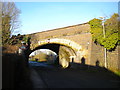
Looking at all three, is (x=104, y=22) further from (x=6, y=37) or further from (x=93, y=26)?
(x=6, y=37)

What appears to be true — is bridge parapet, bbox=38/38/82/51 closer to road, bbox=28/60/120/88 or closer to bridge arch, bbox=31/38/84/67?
bridge arch, bbox=31/38/84/67

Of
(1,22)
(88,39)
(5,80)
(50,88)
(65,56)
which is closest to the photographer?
(5,80)

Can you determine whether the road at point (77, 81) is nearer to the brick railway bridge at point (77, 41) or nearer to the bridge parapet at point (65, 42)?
the brick railway bridge at point (77, 41)

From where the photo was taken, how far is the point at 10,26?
20.3m

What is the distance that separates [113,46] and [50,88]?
886cm

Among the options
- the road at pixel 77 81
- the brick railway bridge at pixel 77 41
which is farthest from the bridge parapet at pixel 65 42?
the road at pixel 77 81

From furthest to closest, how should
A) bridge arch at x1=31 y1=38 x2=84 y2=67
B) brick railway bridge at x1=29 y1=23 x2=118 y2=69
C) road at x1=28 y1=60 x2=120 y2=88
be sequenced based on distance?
bridge arch at x1=31 y1=38 x2=84 y2=67, brick railway bridge at x1=29 y1=23 x2=118 y2=69, road at x1=28 y1=60 x2=120 y2=88

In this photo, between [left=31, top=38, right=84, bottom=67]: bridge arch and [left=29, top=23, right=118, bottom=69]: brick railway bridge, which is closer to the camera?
[left=29, top=23, right=118, bottom=69]: brick railway bridge

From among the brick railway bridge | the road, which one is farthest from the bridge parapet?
the road

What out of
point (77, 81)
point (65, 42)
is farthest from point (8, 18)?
point (77, 81)

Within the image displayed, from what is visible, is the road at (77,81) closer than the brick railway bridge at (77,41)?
Yes

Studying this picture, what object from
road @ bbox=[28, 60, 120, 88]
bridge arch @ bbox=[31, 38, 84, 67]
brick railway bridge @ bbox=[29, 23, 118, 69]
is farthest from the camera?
bridge arch @ bbox=[31, 38, 84, 67]

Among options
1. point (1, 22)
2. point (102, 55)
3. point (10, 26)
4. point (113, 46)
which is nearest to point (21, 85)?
point (113, 46)

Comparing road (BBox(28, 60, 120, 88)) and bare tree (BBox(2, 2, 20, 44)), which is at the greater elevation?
bare tree (BBox(2, 2, 20, 44))
